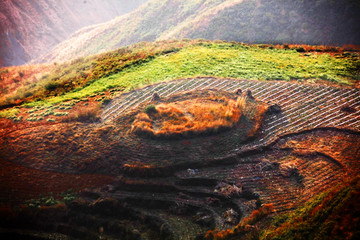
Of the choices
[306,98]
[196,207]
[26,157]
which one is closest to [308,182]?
[196,207]

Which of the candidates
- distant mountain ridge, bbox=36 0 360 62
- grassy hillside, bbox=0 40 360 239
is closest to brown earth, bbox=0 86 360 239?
grassy hillside, bbox=0 40 360 239

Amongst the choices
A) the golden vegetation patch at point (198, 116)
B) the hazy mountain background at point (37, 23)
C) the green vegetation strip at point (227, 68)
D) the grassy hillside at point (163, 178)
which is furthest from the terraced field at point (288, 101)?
the hazy mountain background at point (37, 23)

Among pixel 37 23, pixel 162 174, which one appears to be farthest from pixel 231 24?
pixel 37 23

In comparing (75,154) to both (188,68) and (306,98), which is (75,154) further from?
(306,98)

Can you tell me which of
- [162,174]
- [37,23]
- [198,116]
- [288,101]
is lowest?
[288,101]

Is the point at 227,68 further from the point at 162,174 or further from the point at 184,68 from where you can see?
the point at 162,174

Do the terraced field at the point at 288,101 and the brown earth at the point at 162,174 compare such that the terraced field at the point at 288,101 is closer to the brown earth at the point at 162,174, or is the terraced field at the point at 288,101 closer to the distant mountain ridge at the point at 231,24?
the brown earth at the point at 162,174

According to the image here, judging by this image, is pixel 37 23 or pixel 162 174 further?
pixel 37 23
